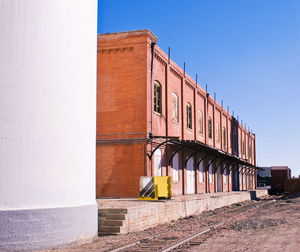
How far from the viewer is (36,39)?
402 inches

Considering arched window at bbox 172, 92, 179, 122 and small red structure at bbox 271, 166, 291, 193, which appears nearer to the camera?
arched window at bbox 172, 92, 179, 122

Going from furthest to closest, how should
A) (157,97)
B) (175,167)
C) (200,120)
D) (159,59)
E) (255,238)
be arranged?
(200,120), (175,167), (159,59), (157,97), (255,238)

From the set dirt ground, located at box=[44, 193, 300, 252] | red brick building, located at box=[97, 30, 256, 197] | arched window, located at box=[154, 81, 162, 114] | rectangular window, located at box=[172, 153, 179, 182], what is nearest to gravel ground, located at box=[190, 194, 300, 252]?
dirt ground, located at box=[44, 193, 300, 252]

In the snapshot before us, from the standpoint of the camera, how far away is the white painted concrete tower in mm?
9516

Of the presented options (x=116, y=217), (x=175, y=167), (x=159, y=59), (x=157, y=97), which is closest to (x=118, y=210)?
(x=116, y=217)

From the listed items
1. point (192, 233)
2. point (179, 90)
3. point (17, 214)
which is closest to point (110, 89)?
point (179, 90)

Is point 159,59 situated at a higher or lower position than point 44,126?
higher

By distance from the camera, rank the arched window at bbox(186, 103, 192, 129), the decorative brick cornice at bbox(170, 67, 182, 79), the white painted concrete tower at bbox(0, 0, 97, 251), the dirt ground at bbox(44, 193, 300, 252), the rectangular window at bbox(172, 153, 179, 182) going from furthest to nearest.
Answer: the arched window at bbox(186, 103, 192, 129) < the decorative brick cornice at bbox(170, 67, 182, 79) < the rectangular window at bbox(172, 153, 179, 182) < the dirt ground at bbox(44, 193, 300, 252) < the white painted concrete tower at bbox(0, 0, 97, 251)

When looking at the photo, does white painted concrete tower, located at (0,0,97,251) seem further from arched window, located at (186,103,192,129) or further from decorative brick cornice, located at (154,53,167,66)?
arched window, located at (186,103,192,129)

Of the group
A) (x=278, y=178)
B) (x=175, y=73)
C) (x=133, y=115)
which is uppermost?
(x=175, y=73)

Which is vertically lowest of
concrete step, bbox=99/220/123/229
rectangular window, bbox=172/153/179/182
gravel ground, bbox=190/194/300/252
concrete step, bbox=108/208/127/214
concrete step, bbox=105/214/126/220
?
gravel ground, bbox=190/194/300/252

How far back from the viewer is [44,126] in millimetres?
10164

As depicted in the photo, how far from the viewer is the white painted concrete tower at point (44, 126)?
31.2 ft

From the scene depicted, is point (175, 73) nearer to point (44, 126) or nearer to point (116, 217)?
point (116, 217)
